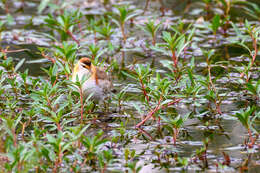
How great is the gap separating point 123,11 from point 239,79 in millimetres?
3269

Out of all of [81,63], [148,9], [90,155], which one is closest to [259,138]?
[90,155]

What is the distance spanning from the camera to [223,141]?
634cm

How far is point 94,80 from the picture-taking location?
7.39 meters

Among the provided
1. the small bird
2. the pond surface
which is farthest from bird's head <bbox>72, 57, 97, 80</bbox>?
the pond surface

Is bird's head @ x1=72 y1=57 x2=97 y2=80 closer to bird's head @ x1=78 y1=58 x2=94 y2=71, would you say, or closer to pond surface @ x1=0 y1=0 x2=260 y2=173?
bird's head @ x1=78 y1=58 x2=94 y2=71

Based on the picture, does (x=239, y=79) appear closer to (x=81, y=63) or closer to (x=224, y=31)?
(x=81, y=63)

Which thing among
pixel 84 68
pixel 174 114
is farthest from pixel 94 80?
pixel 174 114

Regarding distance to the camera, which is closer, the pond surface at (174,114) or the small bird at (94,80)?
the pond surface at (174,114)

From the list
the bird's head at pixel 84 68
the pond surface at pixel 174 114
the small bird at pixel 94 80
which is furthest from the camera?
the bird's head at pixel 84 68

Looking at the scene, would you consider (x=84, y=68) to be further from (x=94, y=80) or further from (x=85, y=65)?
(x=94, y=80)

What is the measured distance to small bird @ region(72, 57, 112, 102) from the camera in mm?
7289

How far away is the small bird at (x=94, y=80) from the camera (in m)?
7.29

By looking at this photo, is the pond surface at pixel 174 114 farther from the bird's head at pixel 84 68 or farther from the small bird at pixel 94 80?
the bird's head at pixel 84 68

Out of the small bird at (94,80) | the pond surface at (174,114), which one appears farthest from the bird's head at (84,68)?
the pond surface at (174,114)
